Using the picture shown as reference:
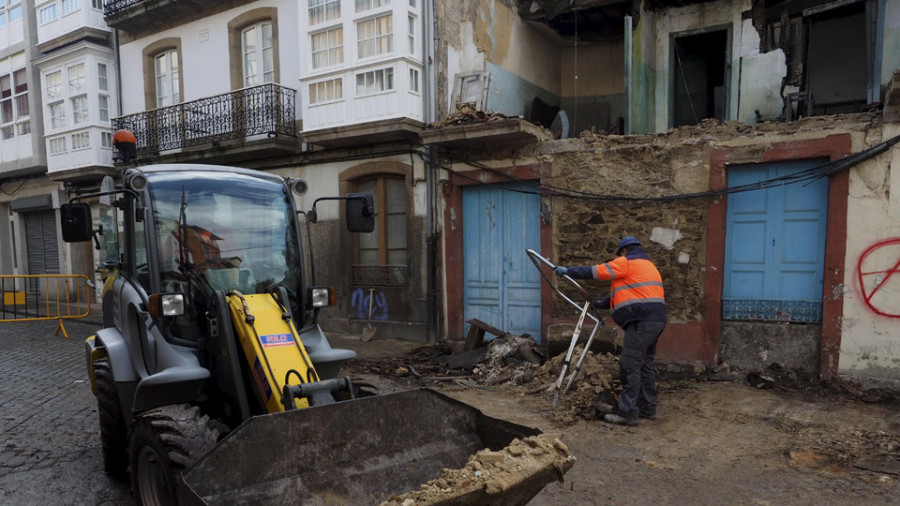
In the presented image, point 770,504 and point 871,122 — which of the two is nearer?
point 770,504

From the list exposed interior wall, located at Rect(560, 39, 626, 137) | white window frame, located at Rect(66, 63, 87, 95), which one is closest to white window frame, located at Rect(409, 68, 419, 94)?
exposed interior wall, located at Rect(560, 39, 626, 137)

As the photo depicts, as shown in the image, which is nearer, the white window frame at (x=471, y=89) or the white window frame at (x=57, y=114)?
the white window frame at (x=471, y=89)

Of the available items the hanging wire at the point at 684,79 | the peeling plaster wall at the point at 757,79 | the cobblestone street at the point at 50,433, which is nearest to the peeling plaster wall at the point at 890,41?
the peeling plaster wall at the point at 757,79

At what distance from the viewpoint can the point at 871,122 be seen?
660 centimetres

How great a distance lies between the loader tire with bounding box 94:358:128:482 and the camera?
4.27 meters

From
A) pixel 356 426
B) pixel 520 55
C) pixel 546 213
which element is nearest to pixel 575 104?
pixel 520 55

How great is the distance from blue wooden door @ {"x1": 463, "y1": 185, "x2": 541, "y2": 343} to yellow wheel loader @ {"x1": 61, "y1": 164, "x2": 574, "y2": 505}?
16.0ft

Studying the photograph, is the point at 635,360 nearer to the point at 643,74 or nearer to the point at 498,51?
the point at 643,74

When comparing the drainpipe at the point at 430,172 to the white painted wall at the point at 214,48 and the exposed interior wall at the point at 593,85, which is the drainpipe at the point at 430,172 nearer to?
the white painted wall at the point at 214,48

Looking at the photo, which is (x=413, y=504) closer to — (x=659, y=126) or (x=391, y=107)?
(x=391, y=107)

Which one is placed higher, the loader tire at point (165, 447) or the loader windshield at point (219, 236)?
the loader windshield at point (219, 236)

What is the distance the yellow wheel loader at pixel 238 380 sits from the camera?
2.80m

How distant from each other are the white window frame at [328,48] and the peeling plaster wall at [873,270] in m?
8.08

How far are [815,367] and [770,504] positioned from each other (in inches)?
148
